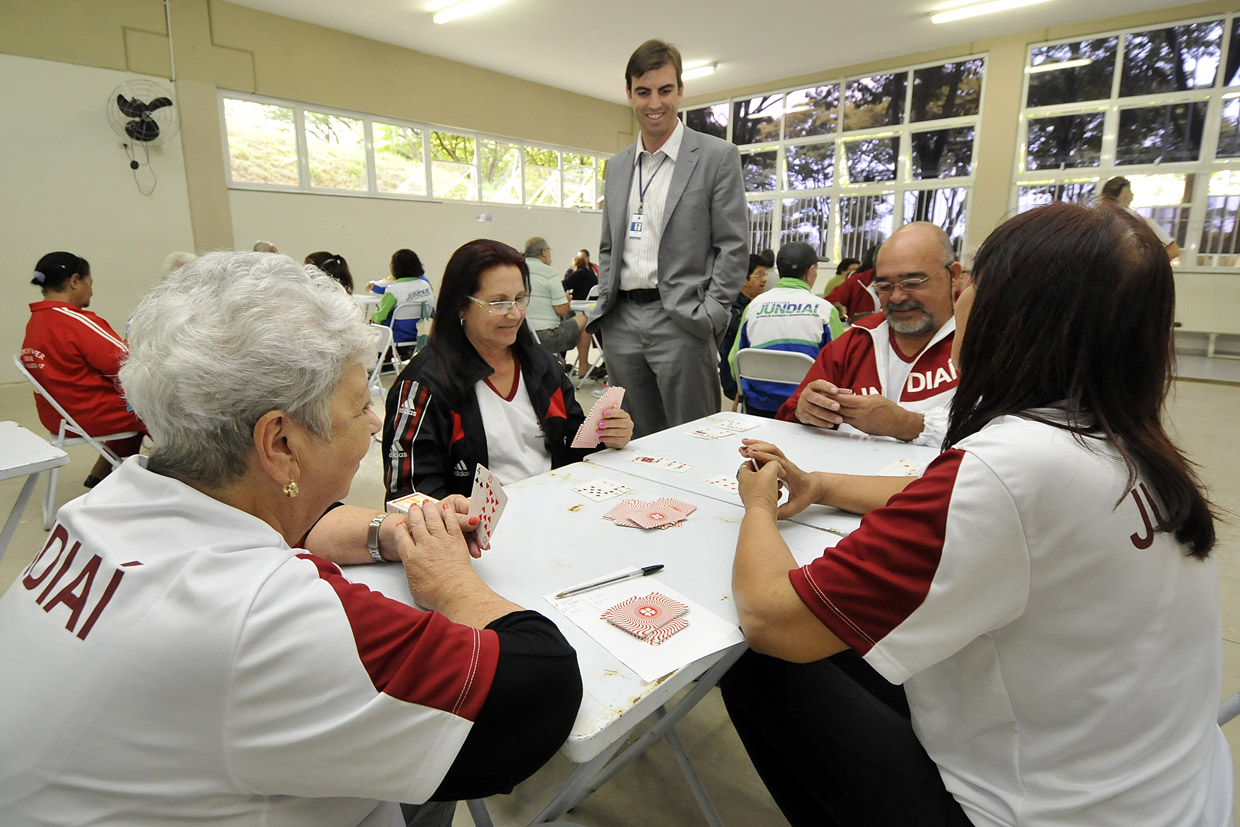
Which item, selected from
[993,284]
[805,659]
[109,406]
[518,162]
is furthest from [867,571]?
[518,162]

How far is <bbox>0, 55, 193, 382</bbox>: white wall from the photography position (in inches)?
233

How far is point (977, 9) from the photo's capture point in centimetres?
707

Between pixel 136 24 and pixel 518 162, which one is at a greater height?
pixel 136 24

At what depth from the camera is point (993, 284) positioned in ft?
2.82

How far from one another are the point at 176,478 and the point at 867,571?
32.5 inches

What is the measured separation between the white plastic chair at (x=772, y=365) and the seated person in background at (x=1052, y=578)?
2027 millimetres

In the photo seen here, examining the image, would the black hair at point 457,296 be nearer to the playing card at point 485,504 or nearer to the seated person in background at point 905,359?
the playing card at point 485,504

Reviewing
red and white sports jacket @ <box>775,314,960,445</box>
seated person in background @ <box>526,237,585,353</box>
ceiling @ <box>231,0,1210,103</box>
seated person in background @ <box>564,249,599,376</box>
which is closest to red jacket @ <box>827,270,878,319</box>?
seated person in background @ <box>526,237,585,353</box>

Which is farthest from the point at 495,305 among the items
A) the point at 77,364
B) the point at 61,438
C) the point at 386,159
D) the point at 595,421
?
the point at 386,159

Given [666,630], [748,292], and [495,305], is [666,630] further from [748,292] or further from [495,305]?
[748,292]

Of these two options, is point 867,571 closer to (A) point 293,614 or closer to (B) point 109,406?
(A) point 293,614

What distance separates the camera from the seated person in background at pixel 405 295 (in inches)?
228

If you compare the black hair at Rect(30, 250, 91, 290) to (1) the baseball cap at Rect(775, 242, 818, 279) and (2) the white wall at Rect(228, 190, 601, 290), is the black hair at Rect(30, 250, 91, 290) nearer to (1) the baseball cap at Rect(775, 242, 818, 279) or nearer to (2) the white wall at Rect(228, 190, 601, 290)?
(2) the white wall at Rect(228, 190, 601, 290)

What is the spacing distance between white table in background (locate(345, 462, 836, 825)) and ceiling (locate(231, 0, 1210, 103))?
22.7 feet
